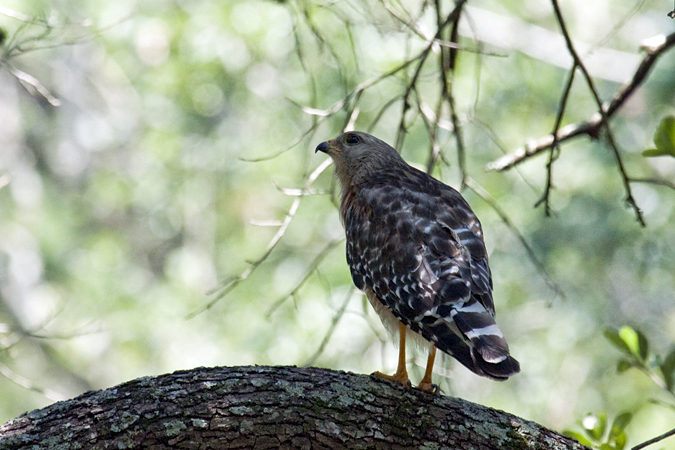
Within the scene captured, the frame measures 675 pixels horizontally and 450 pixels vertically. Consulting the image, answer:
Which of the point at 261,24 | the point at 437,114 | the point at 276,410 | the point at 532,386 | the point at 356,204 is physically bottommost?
the point at 276,410

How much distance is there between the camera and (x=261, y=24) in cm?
930

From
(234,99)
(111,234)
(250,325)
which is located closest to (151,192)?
(111,234)

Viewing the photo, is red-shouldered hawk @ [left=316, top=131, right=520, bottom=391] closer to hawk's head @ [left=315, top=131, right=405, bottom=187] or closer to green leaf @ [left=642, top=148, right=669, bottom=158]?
hawk's head @ [left=315, top=131, right=405, bottom=187]

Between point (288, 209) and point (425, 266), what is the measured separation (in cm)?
449

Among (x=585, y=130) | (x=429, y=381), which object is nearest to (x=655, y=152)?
(x=585, y=130)

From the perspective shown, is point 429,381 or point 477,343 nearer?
point 477,343

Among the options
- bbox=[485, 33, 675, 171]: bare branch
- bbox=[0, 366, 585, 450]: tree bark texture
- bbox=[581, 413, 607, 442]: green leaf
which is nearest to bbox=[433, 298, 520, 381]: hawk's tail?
bbox=[0, 366, 585, 450]: tree bark texture

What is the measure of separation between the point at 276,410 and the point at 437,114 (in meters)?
1.94

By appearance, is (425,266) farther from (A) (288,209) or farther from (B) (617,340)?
(A) (288,209)

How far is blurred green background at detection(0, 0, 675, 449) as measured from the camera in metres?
8.62

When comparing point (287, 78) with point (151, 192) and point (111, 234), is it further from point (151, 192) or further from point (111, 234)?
point (111, 234)

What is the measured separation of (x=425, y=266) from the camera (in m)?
3.29

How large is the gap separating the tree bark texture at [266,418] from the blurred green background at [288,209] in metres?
4.64

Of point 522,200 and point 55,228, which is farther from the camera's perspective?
point 55,228
